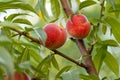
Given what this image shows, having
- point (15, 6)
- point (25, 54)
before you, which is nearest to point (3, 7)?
point (15, 6)

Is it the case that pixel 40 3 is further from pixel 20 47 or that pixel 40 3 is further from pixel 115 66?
pixel 115 66

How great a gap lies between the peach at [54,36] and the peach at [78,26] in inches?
1.1

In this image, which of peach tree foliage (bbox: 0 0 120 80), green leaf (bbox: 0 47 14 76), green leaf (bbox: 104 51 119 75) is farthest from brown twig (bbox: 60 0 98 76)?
green leaf (bbox: 0 47 14 76)

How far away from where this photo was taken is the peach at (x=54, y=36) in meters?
0.76

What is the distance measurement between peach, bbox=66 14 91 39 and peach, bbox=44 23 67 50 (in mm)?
28

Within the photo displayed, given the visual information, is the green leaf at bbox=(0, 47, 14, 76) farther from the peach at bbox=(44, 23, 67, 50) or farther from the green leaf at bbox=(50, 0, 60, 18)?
the green leaf at bbox=(50, 0, 60, 18)

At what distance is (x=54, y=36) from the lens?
0.79 metres

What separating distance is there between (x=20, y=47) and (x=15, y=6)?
0.64ft

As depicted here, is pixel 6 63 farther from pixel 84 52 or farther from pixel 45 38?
pixel 84 52

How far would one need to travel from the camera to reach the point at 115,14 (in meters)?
0.91

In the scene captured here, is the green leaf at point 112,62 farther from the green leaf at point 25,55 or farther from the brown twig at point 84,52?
the green leaf at point 25,55

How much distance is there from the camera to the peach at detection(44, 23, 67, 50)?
76cm

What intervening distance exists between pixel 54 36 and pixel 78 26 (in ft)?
0.27

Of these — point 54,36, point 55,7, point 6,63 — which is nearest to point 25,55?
point 54,36
